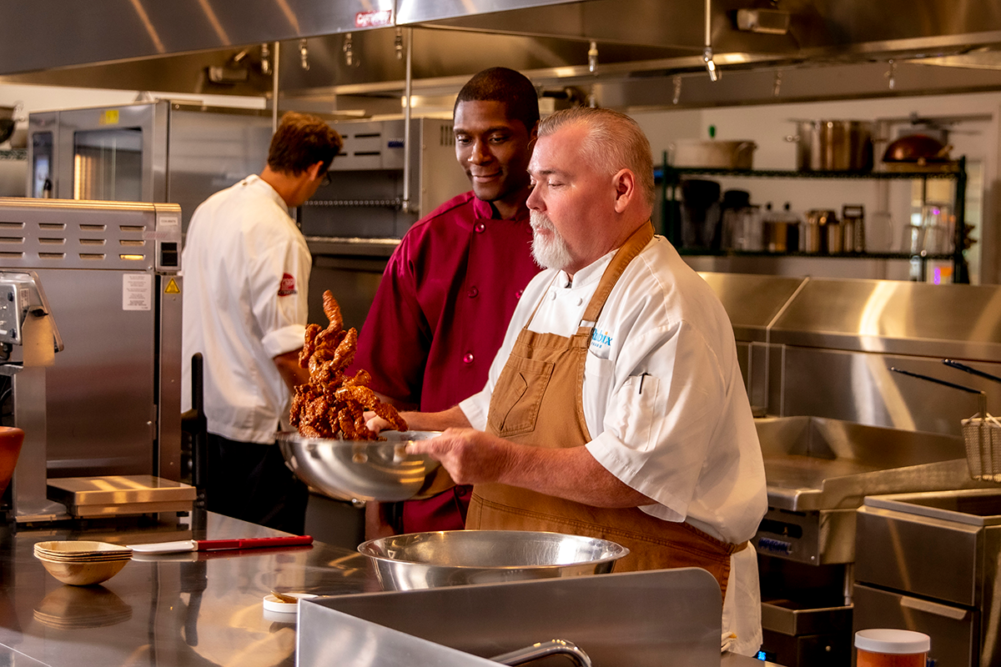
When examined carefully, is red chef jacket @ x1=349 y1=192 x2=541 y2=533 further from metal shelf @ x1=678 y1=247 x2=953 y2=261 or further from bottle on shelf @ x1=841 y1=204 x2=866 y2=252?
bottle on shelf @ x1=841 y1=204 x2=866 y2=252

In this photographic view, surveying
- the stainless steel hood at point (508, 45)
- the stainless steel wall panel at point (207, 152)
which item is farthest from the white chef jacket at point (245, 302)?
the stainless steel wall panel at point (207, 152)

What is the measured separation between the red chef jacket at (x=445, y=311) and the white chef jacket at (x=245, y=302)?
1270 mm

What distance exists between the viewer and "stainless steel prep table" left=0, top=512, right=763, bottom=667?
1.45 m

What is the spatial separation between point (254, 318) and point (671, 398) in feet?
7.75

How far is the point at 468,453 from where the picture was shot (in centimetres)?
157

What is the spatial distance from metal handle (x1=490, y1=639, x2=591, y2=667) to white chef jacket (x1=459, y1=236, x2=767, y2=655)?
0.54 meters

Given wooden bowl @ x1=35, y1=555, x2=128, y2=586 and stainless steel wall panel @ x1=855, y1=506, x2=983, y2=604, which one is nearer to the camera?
wooden bowl @ x1=35, y1=555, x2=128, y2=586

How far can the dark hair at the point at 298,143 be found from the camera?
12.3ft

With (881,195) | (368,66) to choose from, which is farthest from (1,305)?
(881,195)

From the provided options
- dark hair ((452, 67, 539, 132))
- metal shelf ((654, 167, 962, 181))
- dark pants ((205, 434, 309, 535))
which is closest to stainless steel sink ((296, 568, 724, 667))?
dark hair ((452, 67, 539, 132))

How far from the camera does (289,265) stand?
3645mm

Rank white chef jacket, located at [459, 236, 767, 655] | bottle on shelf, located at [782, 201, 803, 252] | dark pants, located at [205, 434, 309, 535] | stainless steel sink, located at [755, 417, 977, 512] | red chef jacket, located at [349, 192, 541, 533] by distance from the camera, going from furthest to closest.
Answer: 1. bottle on shelf, located at [782, 201, 803, 252]
2. dark pants, located at [205, 434, 309, 535]
3. stainless steel sink, located at [755, 417, 977, 512]
4. red chef jacket, located at [349, 192, 541, 533]
5. white chef jacket, located at [459, 236, 767, 655]

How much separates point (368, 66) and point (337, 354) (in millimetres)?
2962

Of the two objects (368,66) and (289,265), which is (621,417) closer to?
(289,265)
